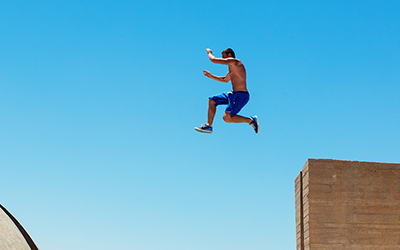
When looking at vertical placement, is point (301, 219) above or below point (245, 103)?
below

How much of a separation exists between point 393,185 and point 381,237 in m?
1.39

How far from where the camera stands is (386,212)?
12.5 m

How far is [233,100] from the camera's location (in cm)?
976

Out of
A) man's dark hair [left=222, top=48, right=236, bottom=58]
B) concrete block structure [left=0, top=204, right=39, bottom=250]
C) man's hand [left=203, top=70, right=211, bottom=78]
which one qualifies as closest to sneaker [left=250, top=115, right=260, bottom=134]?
man's hand [left=203, top=70, right=211, bottom=78]

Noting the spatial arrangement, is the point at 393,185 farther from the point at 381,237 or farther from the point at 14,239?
the point at 14,239

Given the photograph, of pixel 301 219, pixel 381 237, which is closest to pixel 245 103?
pixel 301 219

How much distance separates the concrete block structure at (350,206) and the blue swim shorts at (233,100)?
369cm

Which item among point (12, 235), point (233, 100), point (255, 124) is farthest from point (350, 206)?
point (12, 235)

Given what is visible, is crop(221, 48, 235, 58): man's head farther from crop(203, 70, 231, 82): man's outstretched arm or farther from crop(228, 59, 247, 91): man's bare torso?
crop(203, 70, 231, 82): man's outstretched arm

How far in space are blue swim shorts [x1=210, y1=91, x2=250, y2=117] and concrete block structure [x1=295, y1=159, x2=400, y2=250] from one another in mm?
3686

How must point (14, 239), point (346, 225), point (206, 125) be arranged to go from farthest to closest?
1. point (346, 225)
2. point (206, 125)
3. point (14, 239)

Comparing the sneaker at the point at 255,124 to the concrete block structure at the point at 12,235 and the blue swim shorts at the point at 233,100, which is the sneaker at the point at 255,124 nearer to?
the blue swim shorts at the point at 233,100

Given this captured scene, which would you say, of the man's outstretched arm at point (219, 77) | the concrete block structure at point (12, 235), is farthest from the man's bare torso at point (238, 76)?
the concrete block structure at point (12, 235)

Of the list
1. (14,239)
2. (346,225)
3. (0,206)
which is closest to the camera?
(14,239)
